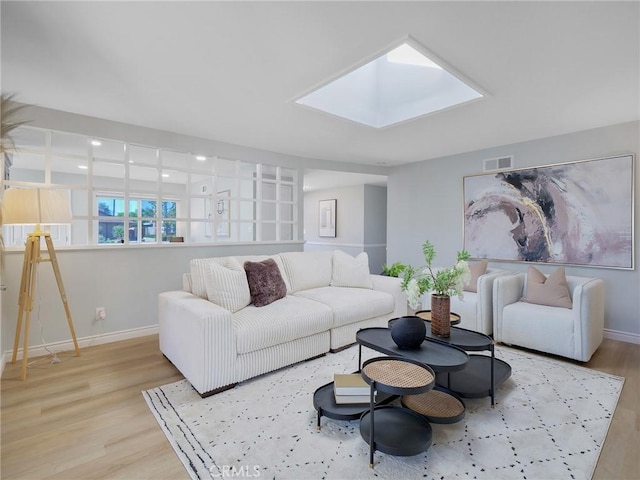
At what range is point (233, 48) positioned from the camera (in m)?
2.05

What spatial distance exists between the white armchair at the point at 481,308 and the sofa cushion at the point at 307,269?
152cm

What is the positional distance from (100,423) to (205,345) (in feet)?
2.38

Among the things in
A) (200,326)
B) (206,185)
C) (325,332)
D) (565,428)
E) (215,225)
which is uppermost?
(206,185)

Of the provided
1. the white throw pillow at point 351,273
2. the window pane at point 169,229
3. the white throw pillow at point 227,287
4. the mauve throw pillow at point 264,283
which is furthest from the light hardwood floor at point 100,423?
the window pane at point 169,229

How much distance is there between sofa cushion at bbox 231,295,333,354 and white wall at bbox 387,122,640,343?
9.78 feet

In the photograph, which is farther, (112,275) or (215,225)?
(215,225)

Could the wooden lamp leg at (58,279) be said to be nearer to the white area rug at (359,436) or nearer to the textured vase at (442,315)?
the white area rug at (359,436)

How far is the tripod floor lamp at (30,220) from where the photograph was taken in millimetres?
2568

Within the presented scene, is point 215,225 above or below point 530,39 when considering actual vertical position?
below

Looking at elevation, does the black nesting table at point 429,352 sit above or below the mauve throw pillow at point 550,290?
below

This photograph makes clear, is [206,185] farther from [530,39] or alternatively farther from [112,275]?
[530,39]

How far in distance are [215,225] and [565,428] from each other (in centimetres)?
388

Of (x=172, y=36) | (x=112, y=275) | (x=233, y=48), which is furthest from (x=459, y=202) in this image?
(x=112, y=275)

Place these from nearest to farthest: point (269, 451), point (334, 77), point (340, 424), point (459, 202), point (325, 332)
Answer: point (269, 451) → point (340, 424) → point (334, 77) → point (325, 332) → point (459, 202)
